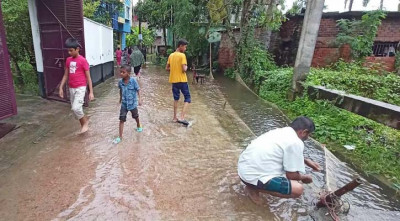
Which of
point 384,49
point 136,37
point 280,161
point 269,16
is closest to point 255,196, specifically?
point 280,161

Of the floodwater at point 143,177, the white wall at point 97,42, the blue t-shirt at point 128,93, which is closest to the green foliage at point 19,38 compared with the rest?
the white wall at point 97,42

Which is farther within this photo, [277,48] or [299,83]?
[277,48]

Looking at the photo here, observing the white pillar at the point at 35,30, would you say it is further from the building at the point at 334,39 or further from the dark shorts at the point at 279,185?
the building at the point at 334,39

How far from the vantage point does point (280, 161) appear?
9.86 feet

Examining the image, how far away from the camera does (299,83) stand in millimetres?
8086

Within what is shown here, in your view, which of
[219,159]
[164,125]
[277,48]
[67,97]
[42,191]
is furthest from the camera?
[277,48]

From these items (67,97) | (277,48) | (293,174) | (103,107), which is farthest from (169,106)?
(277,48)

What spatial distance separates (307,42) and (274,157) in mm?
6017

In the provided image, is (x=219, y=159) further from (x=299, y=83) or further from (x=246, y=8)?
(x=246, y=8)

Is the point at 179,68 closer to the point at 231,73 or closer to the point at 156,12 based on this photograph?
the point at 231,73

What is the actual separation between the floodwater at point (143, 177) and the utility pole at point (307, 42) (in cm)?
278

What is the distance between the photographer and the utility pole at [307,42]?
756cm

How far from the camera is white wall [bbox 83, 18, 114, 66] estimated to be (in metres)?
9.15

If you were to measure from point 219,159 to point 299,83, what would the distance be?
482cm
